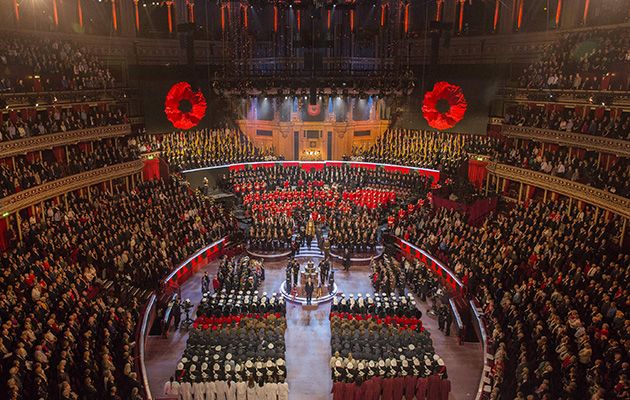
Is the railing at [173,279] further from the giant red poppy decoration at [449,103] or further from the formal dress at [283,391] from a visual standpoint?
the giant red poppy decoration at [449,103]

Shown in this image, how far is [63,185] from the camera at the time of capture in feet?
84.2

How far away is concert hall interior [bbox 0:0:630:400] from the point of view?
16.4m

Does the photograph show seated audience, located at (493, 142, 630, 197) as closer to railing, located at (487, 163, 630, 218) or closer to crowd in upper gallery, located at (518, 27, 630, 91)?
railing, located at (487, 163, 630, 218)

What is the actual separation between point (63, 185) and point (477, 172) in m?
24.0

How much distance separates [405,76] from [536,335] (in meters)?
21.8

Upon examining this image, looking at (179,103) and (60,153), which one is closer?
(60,153)

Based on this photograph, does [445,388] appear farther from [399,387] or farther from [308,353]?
[308,353]

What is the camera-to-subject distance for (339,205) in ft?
110

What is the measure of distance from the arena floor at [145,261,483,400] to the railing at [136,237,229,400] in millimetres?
690

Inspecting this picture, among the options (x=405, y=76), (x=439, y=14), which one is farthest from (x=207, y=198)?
(x=439, y=14)

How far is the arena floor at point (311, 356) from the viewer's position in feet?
57.2

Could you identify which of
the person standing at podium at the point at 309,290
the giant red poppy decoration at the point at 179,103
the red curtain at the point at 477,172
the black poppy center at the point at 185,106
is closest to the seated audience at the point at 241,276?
the person standing at podium at the point at 309,290

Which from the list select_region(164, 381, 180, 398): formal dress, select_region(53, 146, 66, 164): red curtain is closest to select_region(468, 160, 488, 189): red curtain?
select_region(164, 381, 180, 398): formal dress

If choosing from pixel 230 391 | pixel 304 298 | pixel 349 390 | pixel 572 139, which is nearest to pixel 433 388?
pixel 349 390
